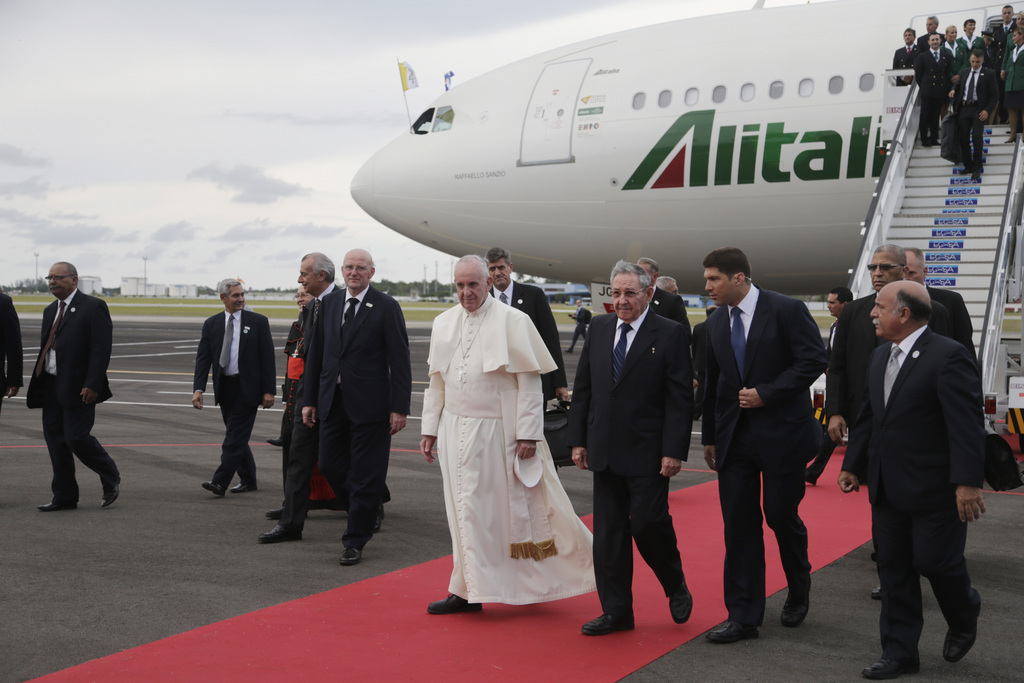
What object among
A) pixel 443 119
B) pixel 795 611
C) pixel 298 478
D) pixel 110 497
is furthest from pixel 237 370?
pixel 443 119

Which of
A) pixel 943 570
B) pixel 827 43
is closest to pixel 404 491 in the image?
pixel 943 570

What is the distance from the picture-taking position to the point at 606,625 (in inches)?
177

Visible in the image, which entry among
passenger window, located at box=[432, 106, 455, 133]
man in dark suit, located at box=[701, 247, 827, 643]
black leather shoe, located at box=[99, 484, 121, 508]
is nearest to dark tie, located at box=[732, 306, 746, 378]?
man in dark suit, located at box=[701, 247, 827, 643]

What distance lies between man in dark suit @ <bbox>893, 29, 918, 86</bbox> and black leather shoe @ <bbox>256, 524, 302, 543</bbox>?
9.78 m

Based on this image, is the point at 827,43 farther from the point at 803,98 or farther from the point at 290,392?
the point at 290,392

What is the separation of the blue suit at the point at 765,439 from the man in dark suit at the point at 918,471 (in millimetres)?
391

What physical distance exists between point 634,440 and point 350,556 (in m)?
2.16

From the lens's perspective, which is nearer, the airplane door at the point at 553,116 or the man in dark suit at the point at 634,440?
the man in dark suit at the point at 634,440

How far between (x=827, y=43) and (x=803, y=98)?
3.02 feet

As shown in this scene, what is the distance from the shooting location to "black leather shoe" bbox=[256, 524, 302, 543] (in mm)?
6215

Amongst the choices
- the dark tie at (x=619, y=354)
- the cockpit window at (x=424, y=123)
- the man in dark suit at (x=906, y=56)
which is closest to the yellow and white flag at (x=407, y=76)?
the cockpit window at (x=424, y=123)

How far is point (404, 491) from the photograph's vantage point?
8.05 meters

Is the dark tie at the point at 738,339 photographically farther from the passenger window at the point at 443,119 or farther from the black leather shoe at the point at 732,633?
the passenger window at the point at 443,119

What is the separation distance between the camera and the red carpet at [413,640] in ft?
13.1
